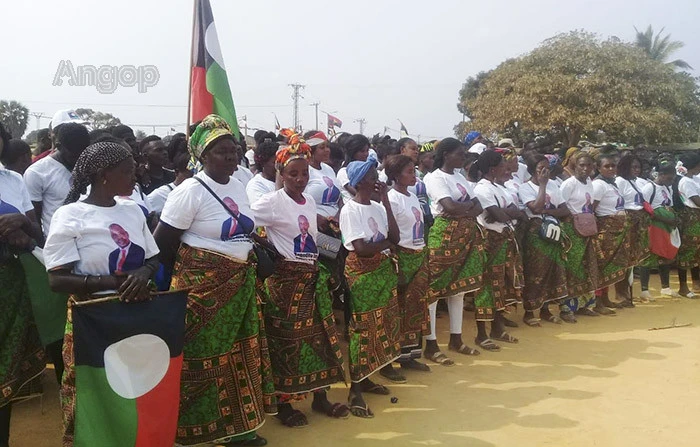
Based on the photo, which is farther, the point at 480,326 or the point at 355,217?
the point at 480,326

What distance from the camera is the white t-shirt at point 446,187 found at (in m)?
6.04

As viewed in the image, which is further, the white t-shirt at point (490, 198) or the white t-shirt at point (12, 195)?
the white t-shirt at point (490, 198)

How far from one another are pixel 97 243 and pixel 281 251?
4.62ft

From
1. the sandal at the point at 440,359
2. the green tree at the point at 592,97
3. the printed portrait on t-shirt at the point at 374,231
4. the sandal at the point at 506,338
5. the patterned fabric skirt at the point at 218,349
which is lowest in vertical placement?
the sandal at the point at 440,359

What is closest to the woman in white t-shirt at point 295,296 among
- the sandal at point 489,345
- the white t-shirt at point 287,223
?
the white t-shirt at point 287,223

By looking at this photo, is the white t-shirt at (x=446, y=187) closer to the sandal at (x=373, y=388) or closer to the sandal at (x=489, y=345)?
the sandal at (x=489, y=345)

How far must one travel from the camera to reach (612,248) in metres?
8.09

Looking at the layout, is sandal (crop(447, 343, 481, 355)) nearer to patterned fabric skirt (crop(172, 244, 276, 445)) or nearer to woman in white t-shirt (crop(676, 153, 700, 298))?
patterned fabric skirt (crop(172, 244, 276, 445))

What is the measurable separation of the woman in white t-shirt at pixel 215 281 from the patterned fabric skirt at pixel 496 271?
330cm

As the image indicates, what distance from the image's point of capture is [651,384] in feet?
17.4

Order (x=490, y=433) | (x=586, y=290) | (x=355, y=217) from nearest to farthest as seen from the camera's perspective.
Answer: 1. (x=490, y=433)
2. (x=355, y=217)
3. (x=586, y=290)

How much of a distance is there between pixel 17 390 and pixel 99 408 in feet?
2.70

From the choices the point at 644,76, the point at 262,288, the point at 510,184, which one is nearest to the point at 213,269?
the point at 262,288

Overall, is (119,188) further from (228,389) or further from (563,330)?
(563,330)
